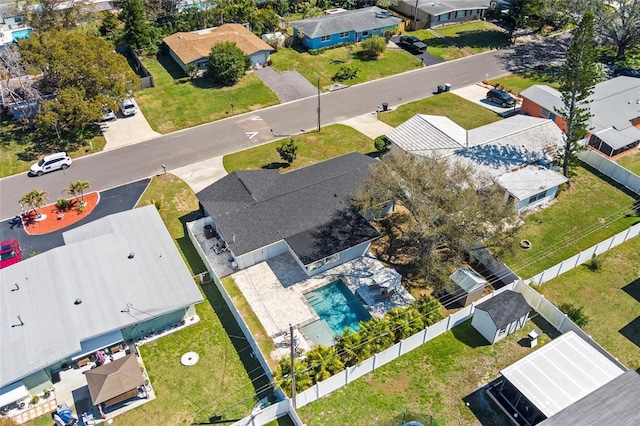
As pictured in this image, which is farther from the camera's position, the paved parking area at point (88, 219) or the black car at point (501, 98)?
the black car at point (501, 98)

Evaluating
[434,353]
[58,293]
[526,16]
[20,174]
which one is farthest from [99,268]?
[526,16]

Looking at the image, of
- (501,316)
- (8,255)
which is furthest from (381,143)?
(8,255)

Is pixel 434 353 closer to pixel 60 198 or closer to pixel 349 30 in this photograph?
pixel 60 198

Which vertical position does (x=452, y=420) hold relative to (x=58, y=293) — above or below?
below

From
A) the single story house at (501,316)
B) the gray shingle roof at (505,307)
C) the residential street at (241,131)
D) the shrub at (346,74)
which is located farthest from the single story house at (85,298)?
the shrub at (346,74)

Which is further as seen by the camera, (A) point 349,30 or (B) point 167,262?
(A) point 349,30

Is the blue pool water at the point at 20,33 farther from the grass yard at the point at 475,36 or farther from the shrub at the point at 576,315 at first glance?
the shrub at the point at 576,315

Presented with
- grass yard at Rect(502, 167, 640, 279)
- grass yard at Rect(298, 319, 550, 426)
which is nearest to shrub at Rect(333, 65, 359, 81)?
grass yard at Rect(502, 167, 640, 279)
